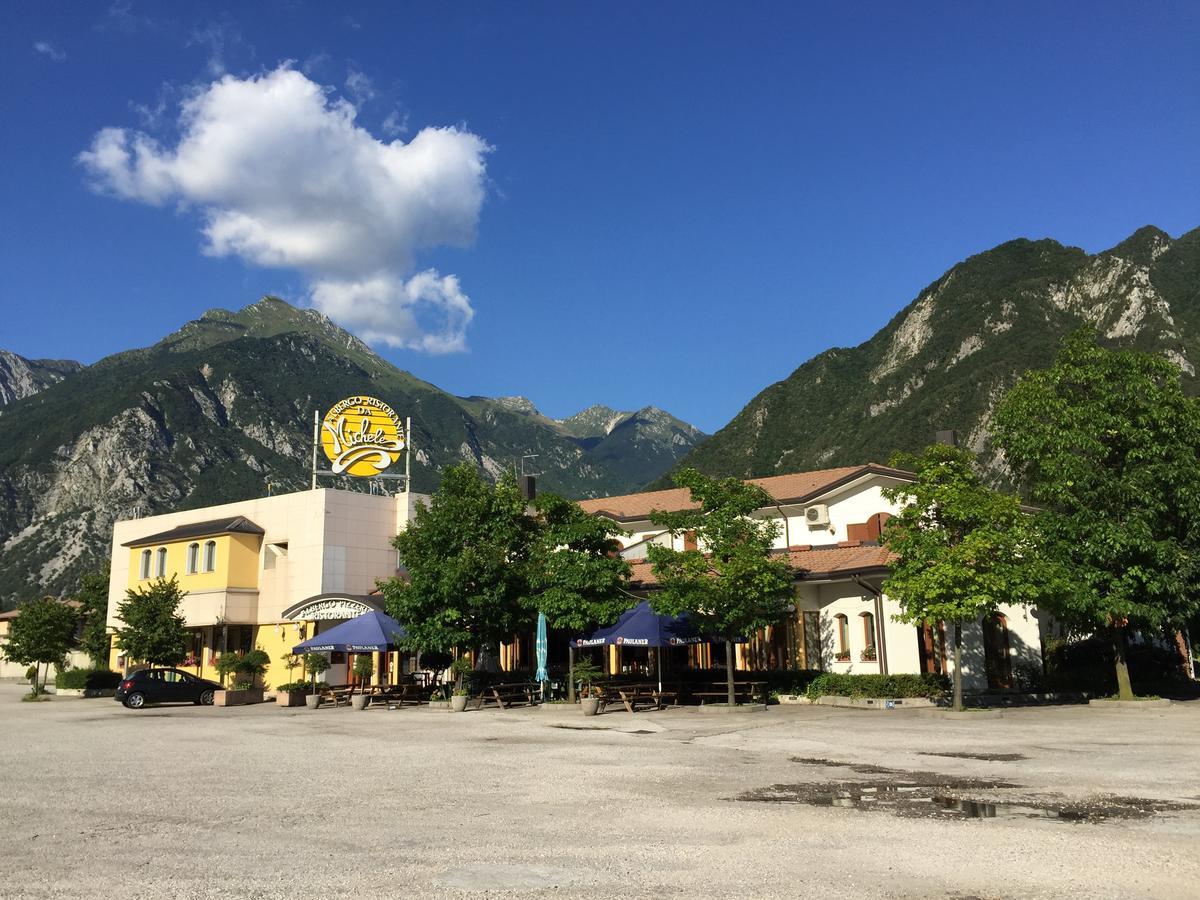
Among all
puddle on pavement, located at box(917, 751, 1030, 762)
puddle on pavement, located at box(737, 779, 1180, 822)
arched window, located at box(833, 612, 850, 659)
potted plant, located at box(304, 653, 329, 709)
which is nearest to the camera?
puddle on pavement, located at box(737, 779, 1180, 822)

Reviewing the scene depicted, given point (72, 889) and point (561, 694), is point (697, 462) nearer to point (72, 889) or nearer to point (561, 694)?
point (561, 694)

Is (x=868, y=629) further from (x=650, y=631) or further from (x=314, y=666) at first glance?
(x=314, y=666)

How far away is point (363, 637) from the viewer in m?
32.0

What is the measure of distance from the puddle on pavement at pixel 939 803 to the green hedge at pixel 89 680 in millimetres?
41769

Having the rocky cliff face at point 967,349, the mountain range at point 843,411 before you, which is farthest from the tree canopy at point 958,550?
the mountain range at point 843,411

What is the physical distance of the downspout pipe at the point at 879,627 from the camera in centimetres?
2956

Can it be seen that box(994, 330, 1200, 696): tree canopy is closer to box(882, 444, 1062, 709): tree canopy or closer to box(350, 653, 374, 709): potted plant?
box(882, 444, 1062, 709): tree canopy

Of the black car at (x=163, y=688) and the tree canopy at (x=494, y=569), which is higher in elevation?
Answer: the tree canopy at (x=494, y=569)

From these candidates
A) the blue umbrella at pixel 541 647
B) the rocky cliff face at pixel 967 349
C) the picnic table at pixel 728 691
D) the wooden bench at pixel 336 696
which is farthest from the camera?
the rocky cliff face at pixel 967 349

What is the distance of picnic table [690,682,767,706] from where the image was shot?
94.1 ft

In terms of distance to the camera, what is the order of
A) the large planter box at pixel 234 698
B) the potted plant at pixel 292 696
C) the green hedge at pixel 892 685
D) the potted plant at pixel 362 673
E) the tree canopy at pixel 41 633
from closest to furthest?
1. the green hedge at pixel 892 685
2. the potted plant at pixel 362 673
3. the potted plant at pixel 292 696
4. the large planter box at pixel 234 698
5. the tree canopy at pixel 41 633

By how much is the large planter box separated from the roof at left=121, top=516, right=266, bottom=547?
9538 mm

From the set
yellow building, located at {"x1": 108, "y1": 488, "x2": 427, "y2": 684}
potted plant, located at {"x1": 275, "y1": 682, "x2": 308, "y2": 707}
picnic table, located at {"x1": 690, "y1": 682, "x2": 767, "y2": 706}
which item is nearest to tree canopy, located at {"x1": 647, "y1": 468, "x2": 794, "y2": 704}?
picnic table, located at {"x1": 690, "y1": 682, "x2": 767, "y2": 706}

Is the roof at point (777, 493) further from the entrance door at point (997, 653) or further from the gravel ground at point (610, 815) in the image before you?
the gravel ground at point (610, 815)
